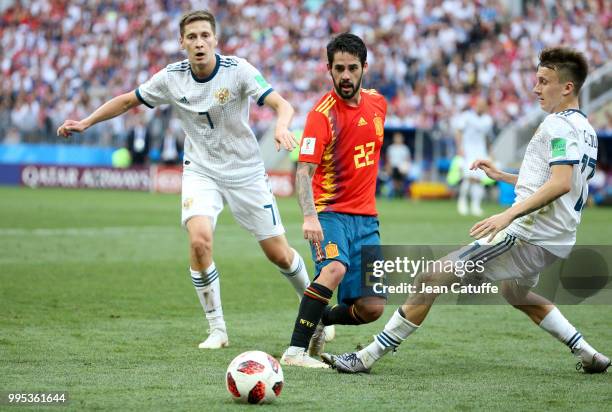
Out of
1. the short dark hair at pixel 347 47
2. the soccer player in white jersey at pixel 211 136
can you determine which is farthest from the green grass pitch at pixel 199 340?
the short dark hair at pixel 347 47

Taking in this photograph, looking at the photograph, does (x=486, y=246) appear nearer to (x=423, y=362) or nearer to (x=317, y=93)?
(x=423, y=362)

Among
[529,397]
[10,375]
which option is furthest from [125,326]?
[529,397]

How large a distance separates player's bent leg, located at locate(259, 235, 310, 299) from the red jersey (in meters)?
1.11

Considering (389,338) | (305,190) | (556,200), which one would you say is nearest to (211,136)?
(305,190)

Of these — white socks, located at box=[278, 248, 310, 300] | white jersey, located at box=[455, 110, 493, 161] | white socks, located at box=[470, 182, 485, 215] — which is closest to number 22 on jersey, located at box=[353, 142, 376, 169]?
white socks, located at box=[278, 248, 310, 300]

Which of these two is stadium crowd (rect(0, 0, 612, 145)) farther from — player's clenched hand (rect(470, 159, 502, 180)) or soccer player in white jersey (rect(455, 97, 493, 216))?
player's clenched hand (rect(470, 159, 502, 180))

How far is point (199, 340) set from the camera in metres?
8.03

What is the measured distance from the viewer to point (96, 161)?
33312mm

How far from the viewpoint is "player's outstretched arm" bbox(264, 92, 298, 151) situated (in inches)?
262

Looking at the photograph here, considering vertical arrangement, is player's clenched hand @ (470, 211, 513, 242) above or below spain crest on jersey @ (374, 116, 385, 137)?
below

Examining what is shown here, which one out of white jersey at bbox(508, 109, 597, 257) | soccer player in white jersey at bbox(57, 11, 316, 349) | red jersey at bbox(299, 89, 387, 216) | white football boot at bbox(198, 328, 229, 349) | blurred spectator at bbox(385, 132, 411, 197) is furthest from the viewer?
blurred spectator at bbox(385, 132, 411, 197)

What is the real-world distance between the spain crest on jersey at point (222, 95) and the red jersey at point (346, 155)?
47.7 inches

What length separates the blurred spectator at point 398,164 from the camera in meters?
28.8

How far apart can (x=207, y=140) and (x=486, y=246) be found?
257cm
